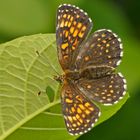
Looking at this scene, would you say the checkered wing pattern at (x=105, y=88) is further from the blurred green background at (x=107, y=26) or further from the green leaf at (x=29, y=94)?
the blurred green background at (x=107, y=26)

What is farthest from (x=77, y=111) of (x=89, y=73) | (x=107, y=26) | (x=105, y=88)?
(x=107, y=26)

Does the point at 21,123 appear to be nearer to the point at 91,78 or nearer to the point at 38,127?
the point at 38,127

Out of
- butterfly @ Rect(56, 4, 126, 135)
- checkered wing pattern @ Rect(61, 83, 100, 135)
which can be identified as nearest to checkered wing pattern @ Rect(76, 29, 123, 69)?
butterfly @ Rect(56, 4, 126, 135)

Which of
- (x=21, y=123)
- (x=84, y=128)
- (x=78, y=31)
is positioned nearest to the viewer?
(x=84, y=128)

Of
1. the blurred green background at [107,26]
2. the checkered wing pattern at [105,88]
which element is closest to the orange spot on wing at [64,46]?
the checkered wing pattern at [105,88]

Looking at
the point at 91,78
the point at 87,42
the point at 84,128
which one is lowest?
the point at 84,128

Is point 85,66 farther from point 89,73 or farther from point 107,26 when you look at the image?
point 107,26

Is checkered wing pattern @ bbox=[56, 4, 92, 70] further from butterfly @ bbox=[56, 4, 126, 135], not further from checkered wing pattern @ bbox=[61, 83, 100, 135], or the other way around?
checkered wing pattern @ bbox=[61, 83, 100, 135]

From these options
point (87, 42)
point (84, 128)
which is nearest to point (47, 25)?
point (87, 42)
